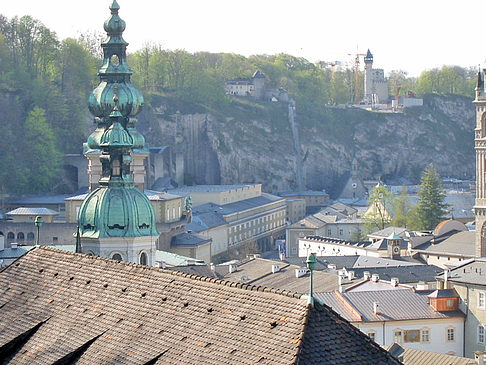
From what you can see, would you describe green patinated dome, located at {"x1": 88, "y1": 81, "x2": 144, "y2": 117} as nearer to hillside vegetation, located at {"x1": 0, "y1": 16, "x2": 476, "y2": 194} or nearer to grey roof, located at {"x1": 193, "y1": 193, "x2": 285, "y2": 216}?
hillside vegetation, located at {"x1": 0, "y1": 16, "x2": 476, "y2": 194}

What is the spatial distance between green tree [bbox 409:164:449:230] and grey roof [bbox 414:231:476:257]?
83.3 feet

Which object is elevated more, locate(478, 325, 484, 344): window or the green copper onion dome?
the green copper onion dome

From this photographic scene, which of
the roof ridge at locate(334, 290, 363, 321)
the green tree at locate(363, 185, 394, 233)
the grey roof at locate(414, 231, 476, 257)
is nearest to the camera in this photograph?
the roof ridge at locate(334, 290, 363, 321)

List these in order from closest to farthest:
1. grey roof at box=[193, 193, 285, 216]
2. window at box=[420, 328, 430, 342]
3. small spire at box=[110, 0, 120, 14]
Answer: window at box=[420, 328, 430, 342]
small spire at box=[110, 0, 120, 14]
grey roof at box=[193, 193, 285, 216]

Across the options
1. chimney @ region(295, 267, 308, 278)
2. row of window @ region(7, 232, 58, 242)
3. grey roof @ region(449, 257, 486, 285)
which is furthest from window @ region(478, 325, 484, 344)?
row of window @ region(7, 232, 58, 242)

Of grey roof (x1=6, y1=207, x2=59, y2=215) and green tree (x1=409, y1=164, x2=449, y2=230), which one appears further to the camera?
green tree (x1=409, y1=164, x2=449, y2=230)

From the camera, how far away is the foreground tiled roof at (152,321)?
69.9 ft

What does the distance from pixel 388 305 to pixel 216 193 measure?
80.9 meters

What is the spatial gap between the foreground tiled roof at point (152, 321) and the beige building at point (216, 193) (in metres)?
109

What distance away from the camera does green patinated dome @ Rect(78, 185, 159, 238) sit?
4725 cm

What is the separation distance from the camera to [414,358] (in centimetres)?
4788

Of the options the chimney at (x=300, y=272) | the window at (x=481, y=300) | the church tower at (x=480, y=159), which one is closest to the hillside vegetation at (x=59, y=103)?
the church tower at (x=480, y=159)

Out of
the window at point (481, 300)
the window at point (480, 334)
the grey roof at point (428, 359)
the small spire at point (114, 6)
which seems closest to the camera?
the grey roof at point (428, 359)

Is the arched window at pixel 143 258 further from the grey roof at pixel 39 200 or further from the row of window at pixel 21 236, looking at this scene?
the grey roof at pixel 39 200
